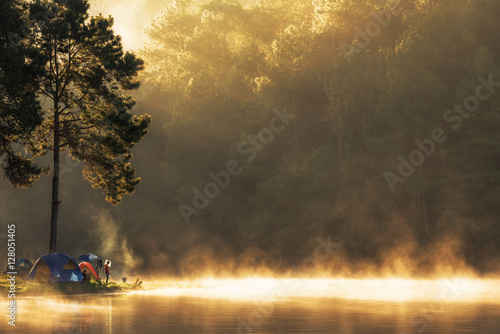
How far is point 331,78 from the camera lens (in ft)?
220

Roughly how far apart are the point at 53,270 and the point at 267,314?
18550 millimetres

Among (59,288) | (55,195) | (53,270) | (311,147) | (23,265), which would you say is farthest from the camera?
(311,147)

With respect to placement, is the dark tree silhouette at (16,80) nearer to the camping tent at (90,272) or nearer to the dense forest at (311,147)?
the camping tent at (90,272)

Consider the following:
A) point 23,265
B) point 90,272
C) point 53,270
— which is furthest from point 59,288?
point 23,265

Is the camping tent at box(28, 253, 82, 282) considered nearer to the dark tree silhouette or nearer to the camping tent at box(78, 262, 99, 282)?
the camping tent at box(78, 262, 99, 282)

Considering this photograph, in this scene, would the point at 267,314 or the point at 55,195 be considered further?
the point at 55,195

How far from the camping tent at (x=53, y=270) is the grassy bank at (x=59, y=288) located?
535mm

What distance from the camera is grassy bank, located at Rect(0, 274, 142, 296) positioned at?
36319 millimetres

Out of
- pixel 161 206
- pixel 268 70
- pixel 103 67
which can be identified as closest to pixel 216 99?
pixel 268 70

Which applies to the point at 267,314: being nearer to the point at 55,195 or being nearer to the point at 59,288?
the point at 59,288

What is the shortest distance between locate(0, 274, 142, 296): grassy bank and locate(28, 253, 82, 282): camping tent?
535 mm

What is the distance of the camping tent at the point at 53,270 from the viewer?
39.5 meters

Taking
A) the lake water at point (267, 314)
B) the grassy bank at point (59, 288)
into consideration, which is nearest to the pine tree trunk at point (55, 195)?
the grassy bank at point (59, 288)

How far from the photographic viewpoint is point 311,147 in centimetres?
7488
